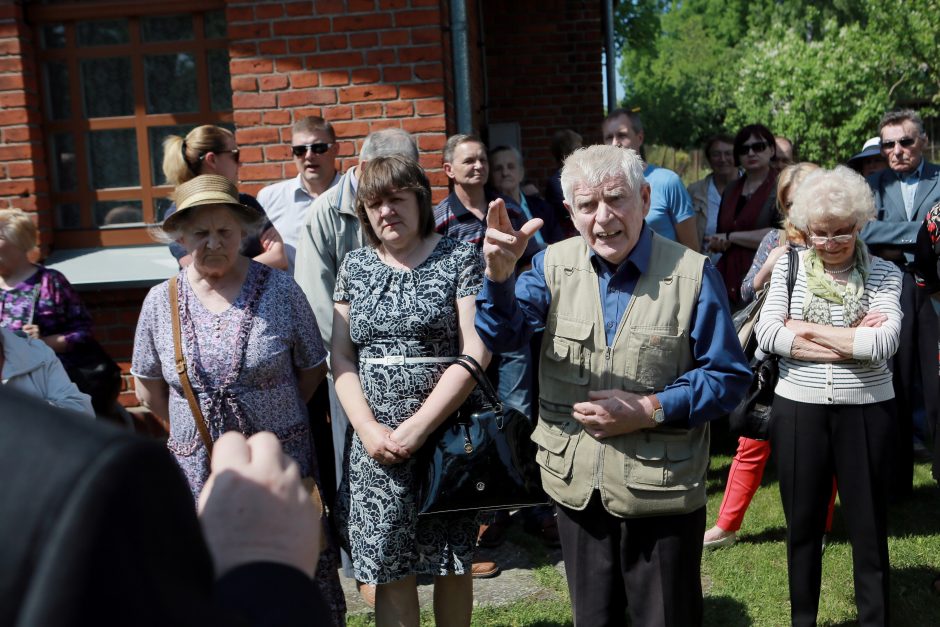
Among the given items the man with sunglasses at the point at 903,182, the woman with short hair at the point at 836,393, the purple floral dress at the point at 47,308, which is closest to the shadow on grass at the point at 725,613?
the woman with short hair at the point at 836,393

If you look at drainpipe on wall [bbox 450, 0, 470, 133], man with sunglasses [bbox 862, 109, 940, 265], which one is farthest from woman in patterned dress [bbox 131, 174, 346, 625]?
man with sunglasses [bbox 862, 109, 940, 265]

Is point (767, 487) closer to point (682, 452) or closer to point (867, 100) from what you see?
point (682, 452)

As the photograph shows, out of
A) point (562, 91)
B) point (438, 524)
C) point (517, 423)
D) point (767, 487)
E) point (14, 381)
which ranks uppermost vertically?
point (562, 91)

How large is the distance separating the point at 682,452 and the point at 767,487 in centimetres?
329

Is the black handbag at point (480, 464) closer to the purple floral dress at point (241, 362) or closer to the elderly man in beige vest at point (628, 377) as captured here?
the elderly man in beige vest at point (628, 377)

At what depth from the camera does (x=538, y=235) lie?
5.58m

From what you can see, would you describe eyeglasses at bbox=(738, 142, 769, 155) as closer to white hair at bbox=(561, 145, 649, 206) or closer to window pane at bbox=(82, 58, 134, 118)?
white hair at bbox=(561, 145, 649, 206)

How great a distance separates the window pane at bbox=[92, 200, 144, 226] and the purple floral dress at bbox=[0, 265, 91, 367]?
4.49 feet

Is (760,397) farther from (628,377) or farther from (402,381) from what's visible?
(402,381)

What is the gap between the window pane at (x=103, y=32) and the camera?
581cm

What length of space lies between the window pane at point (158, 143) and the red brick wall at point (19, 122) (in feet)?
2.21

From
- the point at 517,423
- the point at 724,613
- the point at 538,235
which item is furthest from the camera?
the point at 538,235

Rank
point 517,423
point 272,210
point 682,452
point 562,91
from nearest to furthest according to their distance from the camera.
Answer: point 682,452, point 517,423, point 272,210, point 562,91

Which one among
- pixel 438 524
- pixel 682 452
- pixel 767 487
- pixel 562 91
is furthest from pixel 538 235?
pixel 562 91
